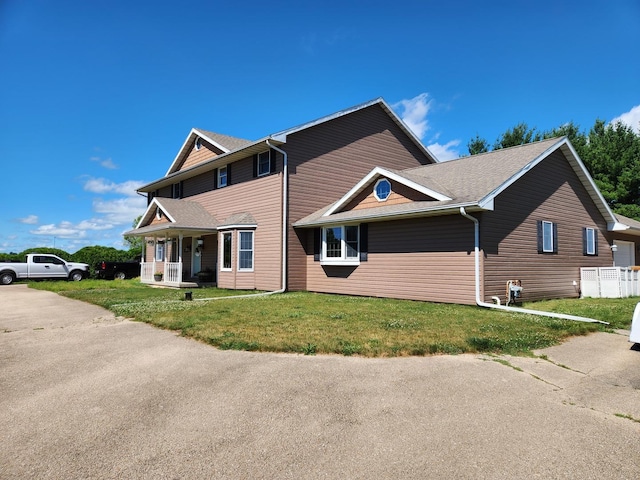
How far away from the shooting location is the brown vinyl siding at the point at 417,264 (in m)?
11.8

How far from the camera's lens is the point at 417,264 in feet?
42.4

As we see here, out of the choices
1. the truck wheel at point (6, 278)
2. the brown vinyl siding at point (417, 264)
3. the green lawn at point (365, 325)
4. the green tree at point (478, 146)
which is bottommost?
the green lawn at point (365, 325)

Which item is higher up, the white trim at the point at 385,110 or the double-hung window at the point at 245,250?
the white trim at the point at 385,110

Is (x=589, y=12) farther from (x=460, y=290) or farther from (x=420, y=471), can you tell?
(x=420, y=471)

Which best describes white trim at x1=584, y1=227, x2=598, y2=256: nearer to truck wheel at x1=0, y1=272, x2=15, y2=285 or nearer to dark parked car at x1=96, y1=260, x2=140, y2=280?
dark parked car at x1=96, y1=260, x2=140, y2=280

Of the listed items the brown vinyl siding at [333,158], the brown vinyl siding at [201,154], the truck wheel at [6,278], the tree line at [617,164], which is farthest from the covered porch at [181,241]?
the tree line at [617,164]

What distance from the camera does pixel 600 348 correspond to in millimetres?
6836

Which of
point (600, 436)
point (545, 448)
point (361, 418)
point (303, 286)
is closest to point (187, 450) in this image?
point (361, 418)

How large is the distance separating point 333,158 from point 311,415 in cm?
1497

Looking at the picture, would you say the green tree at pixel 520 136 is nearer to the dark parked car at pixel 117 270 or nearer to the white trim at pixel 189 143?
the white trim at pixel 189 143

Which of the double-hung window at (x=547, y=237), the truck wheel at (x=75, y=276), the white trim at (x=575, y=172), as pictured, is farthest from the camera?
the truck wheel at (x=75, y=276)

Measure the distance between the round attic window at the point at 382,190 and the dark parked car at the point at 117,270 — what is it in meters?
19.4

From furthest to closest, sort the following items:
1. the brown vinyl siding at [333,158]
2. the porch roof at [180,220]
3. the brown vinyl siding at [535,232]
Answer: the porch roof at [180,220] → the brown vinyl siding at [333,158] → the brown vinyl siding at [535,232]

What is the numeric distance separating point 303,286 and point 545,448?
13.5m
